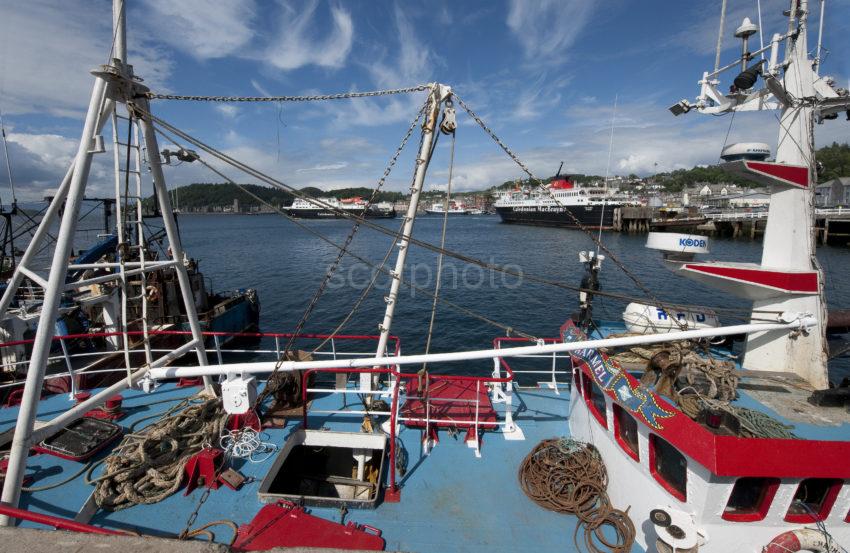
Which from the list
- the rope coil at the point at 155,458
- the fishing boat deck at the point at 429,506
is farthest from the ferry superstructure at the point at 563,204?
the rope coil at the point at 155,458

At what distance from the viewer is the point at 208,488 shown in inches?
246

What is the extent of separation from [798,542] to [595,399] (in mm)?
2820

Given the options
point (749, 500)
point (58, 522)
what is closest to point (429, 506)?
point (749, 500)

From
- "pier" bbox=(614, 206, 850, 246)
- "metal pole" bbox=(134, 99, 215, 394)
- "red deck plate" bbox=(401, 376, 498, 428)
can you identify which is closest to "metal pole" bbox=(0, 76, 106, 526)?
"metal pole" bbox=(134, 99, 215, 394)

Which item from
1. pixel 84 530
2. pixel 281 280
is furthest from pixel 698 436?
pixel 281 280

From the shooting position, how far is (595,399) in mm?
6934

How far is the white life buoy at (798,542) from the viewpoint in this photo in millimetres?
4883

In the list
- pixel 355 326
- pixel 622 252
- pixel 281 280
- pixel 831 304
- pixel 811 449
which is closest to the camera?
pixel 811 449

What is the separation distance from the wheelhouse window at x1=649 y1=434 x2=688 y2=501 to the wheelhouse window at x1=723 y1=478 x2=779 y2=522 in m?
0.49

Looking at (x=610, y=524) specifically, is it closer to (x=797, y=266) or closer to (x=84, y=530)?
(x=84, y=530)

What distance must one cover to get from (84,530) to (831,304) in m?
40.1

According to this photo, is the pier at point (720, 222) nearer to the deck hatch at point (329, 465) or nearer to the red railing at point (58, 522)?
the deck hatch at point (329, 465)

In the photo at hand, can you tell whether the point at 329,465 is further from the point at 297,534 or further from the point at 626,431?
the point at 626,431

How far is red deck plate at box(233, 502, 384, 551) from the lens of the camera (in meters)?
4.89
